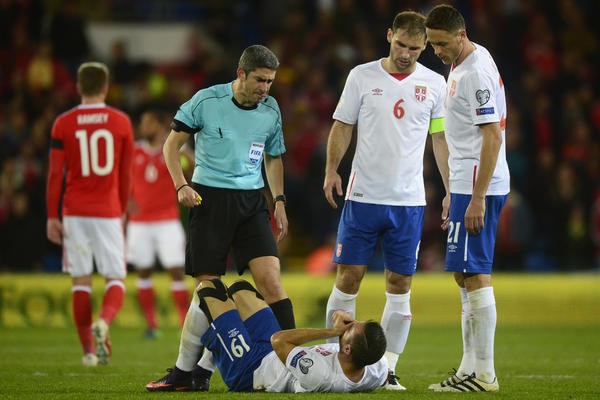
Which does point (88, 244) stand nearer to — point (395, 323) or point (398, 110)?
point (395, 323)

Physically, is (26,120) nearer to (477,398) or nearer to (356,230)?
(356,230)

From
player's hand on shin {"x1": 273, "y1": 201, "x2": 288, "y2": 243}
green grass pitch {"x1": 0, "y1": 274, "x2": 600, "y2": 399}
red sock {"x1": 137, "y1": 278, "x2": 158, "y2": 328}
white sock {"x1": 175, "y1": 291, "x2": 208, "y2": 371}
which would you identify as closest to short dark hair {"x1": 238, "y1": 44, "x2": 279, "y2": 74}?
player's hand on shin {"x1": 273, "y1": 201, "x2": 288, "y2": 243}

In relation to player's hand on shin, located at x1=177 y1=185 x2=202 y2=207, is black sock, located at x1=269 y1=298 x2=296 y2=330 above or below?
below

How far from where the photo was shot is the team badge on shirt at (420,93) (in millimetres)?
7020

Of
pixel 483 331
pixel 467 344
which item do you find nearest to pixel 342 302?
pixel 467 344

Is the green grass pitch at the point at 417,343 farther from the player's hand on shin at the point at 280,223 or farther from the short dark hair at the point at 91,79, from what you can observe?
the short dark hair at the point at 91,79

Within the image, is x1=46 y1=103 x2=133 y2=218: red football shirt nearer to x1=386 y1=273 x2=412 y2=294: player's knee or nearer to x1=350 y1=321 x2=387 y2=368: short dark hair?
x1=386 y1=273 x2=412 y2=294: player's knee

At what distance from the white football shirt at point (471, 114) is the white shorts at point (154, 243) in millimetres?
5619

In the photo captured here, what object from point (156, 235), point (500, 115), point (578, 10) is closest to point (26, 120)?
point (156, 235)

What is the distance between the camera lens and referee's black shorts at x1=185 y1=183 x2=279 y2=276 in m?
6.82

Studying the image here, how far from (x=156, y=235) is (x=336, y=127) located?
17.4 feet

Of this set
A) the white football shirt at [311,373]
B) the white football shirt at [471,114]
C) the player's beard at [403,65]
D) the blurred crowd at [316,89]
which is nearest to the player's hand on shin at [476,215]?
the white football shirt at [471,114]

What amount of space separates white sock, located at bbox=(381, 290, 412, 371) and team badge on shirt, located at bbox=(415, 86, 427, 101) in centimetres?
146

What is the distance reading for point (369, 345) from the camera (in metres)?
5.80
